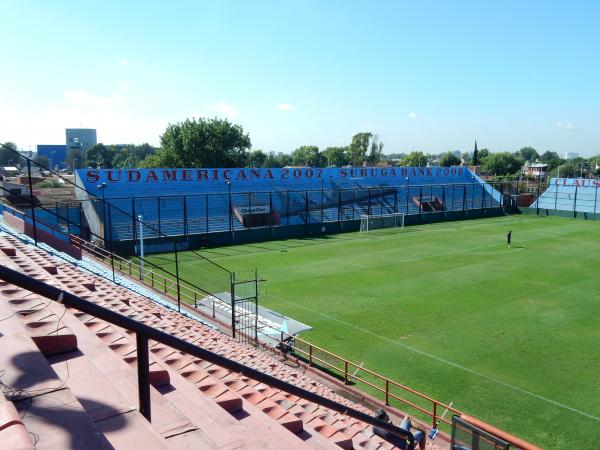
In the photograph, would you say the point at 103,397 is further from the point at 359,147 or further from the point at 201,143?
the point at 359,147

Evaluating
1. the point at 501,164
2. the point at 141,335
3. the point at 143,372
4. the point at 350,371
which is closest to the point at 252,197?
the point at 350,371

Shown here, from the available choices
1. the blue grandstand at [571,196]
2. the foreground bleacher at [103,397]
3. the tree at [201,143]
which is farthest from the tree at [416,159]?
the foreground bleacher at [103,397]

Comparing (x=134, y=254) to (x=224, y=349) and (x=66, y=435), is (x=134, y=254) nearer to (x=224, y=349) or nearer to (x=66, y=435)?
(x=224, y=349)

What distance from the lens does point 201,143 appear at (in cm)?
7075

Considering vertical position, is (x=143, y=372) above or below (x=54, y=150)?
below

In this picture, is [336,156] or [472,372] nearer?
[472,372]

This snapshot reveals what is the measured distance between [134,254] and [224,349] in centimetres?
2751

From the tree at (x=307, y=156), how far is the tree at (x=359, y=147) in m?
17.1

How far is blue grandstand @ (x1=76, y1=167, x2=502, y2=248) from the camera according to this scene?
42.8 meters

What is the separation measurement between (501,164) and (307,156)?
197ft

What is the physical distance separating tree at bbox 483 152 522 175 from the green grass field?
101 meters

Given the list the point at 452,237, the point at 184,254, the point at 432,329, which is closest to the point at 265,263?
the point at 184,254

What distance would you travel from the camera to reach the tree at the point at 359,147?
14250 cm

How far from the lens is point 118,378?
418 cm
